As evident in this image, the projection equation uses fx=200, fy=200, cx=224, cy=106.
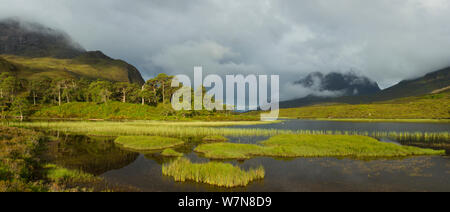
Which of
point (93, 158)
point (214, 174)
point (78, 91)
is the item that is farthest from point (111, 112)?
point (214, 174)

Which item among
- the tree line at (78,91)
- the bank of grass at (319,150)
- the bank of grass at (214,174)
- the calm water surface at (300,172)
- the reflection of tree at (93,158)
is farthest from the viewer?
the tree line at (78,91)

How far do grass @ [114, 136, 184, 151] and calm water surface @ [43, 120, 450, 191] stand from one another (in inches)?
162

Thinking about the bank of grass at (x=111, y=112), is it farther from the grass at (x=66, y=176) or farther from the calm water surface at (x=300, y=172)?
the grass at (x=66, y=176)

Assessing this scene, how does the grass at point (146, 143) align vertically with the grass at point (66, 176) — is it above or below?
below

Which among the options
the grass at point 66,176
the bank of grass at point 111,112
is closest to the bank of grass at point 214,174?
the grass at point 66,176

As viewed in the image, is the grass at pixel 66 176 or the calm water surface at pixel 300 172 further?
the calm water surface at pixel 300 172

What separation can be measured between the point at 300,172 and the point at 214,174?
11.0 m

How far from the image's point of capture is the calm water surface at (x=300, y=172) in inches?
766

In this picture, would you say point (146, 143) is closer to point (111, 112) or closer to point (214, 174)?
point (214, 174)

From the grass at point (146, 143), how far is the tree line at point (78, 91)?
93.7m

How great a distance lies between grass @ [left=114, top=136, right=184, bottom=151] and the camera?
38331 millimetres

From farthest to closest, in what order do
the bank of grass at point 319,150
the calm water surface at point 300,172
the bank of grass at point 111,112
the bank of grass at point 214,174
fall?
the bank of grass at point 111,112 → the bank of grass at point 319,150 → the calm water surface at point 300,172 → the bank of grass at point 214,174

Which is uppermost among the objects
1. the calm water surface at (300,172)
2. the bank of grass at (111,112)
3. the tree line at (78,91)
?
the tree line at (78,91)

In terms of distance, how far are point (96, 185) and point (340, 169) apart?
2765cm
